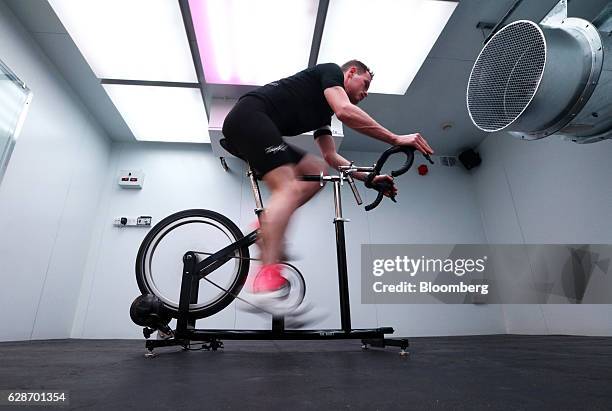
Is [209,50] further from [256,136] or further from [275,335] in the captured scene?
[275,335]

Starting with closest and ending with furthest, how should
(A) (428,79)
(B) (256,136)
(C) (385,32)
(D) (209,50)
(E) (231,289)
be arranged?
(B) (256,136) < (E) (231,289) < (C) (385,32) < (D) (209,50) < (A) (428,79)

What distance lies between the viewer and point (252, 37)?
93.4 inches

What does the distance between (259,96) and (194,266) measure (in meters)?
0.92

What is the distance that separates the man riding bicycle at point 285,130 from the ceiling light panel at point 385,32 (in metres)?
0.82

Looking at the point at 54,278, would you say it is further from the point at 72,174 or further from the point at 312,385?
the point at 312,385

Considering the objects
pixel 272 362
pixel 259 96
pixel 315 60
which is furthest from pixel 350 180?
pixel 315 60

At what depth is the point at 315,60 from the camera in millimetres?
2619

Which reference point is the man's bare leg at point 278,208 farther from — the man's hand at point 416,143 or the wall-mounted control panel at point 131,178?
the wall-mounted control panel at point 131,178

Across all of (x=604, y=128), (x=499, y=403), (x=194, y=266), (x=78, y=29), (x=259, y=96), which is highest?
(x=78, y=29)

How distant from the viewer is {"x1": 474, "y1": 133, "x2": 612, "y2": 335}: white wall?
2551 mm

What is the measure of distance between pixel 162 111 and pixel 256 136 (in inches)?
89.3

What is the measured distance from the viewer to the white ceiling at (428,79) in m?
2.30

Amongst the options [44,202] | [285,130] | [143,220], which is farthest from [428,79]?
[44,202]

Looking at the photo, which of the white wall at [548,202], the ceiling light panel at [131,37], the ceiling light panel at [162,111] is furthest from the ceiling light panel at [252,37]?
the white wall at [548,202]
